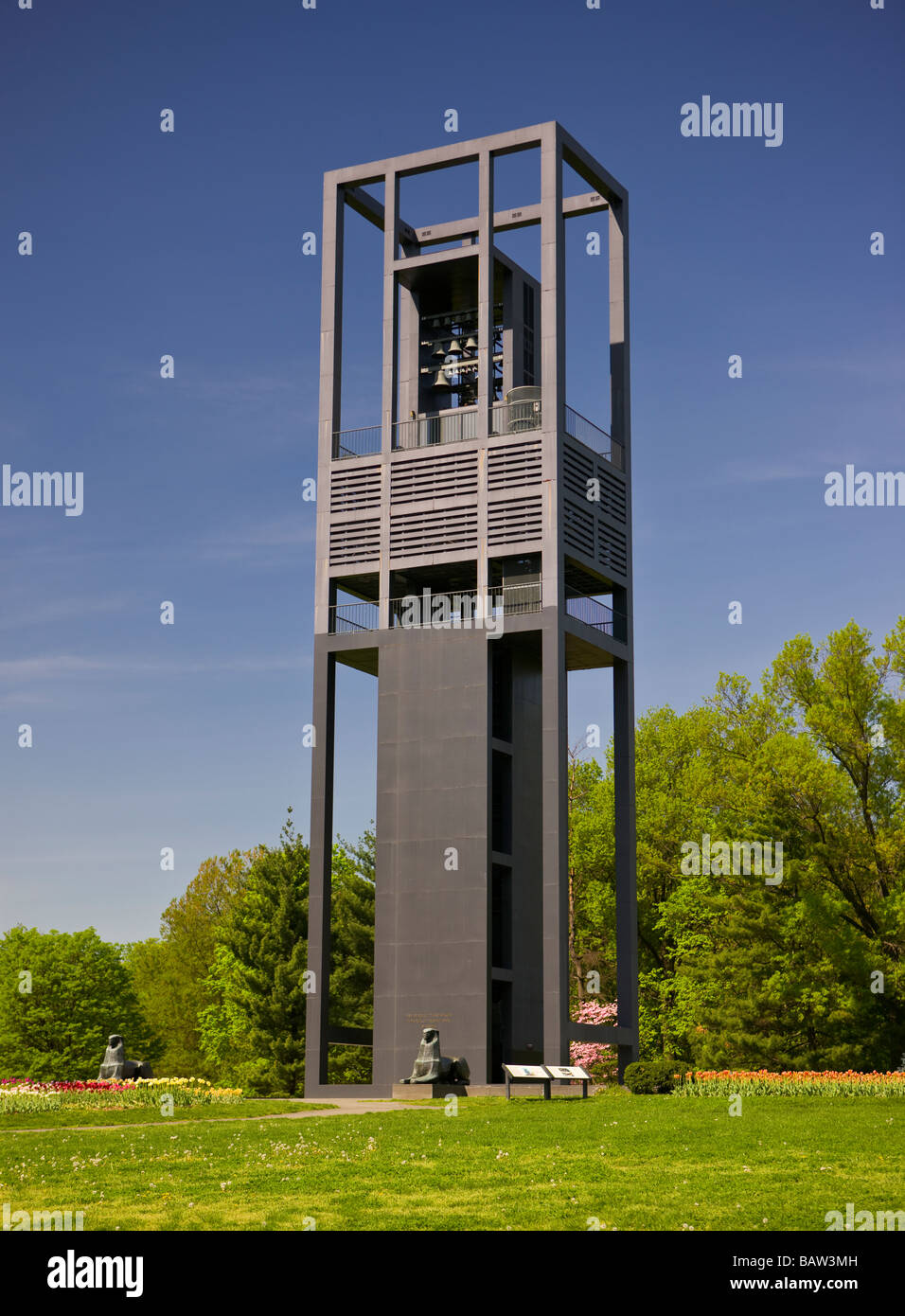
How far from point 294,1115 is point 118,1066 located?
250 inches

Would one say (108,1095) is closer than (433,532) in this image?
Yes

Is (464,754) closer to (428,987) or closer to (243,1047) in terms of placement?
(428,987)

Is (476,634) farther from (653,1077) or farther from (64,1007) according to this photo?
(64,1007)

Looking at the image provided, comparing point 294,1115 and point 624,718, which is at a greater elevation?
point 624,718

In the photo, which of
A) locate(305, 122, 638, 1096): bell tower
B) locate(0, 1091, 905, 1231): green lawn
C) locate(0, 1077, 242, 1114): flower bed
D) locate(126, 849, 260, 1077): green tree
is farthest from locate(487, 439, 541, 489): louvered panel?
locate(126, 849, 260, 1077): green tree

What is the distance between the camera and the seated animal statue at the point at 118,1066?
30438 mm

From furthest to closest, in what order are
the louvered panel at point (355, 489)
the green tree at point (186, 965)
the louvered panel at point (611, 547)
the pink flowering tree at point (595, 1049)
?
the green tree at point (186, 965) → the pink flowering tree at point (595, 1049) → the louvered panel at point (355, 489) → the louvered panel at point (611, 547)

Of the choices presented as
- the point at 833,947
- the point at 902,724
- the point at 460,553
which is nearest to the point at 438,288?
the point at 460,553

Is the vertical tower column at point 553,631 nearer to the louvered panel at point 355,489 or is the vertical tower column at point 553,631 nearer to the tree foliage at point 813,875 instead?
the louvered panel at point 355,489

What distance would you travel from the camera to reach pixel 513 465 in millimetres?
37219

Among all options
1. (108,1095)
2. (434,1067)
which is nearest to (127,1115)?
(108,1095)

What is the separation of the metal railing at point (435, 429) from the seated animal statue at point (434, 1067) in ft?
49.9

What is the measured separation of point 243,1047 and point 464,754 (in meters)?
22.4

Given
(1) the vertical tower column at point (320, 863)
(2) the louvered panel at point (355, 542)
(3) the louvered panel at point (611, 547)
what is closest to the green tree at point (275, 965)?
(1) the vertical tower column at point (320, 863)
